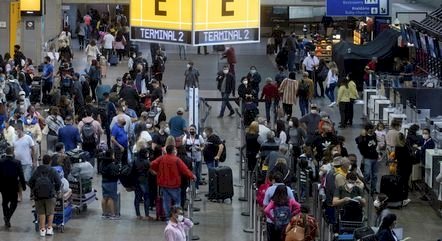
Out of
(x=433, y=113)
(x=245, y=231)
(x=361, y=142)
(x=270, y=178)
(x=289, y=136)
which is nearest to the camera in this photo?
(x=270, y=178)

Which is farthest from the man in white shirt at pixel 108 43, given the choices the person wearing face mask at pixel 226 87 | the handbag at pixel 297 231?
the handbag at pixel 297 231

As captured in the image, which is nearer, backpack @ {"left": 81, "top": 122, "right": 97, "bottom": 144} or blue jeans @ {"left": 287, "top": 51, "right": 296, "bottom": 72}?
backpack @ {"left": 81, "top": 122, "right": 97, "bottom": 144}

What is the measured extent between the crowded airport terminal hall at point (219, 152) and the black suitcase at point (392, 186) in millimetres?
28

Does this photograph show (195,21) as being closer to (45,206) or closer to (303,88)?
(45,206)

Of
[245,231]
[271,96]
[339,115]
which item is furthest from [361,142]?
[339,115]

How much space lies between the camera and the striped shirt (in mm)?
29875

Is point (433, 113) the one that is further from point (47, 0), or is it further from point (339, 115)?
point (47, 0)

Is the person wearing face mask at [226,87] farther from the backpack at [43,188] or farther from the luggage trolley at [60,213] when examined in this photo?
the backpack at [43,188]

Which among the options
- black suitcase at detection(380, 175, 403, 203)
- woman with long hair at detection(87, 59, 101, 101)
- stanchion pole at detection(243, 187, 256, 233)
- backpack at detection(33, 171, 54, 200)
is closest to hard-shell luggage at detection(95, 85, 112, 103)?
woman with long hair at detection(87, 59, 101, 101)

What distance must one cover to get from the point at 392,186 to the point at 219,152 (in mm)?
3077

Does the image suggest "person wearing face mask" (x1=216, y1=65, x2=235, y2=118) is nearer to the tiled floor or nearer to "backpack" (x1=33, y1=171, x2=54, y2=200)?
the tiled floor

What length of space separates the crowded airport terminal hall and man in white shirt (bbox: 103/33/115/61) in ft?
22.8

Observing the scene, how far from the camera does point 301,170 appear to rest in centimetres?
2112

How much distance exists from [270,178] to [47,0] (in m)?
28.6
